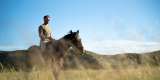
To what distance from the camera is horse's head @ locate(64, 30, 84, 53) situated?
1117 centimetres

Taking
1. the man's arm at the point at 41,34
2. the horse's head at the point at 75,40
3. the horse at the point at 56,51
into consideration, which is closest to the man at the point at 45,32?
the man's arm at the point at 41,34

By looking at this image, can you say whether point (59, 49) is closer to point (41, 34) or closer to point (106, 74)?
point (41, 34)

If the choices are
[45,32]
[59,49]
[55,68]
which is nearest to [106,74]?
[55,68]

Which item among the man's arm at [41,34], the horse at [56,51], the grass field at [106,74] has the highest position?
the man's arm at [41,34]

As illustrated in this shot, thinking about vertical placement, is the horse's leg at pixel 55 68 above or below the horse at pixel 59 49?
below

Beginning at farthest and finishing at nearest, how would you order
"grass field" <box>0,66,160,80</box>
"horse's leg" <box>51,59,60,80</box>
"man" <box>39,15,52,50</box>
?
"man" <box>39,15,52,50</box> → "horse's leg" <box>51,59,60,80</box> → "grass field" <box>0,66,160,80</box>

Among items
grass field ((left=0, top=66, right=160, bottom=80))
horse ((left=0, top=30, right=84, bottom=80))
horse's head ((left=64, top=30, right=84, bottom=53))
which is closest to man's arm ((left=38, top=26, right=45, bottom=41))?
horse ((left=0, top=30, right=84, bottom=80))

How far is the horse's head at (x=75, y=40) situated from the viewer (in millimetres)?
11172

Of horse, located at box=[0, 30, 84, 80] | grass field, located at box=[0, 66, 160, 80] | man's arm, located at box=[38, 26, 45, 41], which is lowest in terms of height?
grass field, located at box=[0, 66, 160, 80]

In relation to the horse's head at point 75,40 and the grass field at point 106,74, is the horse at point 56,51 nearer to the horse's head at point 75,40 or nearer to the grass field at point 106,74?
the horse's head at point 75,40

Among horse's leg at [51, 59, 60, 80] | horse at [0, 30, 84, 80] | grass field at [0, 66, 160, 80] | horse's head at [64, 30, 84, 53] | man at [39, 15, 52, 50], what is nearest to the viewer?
grass field at [0, 66, 160, 80]

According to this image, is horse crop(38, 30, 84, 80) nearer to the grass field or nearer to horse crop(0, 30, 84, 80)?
horse crop(0, 30, 84, 80)

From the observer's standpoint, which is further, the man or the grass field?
the man

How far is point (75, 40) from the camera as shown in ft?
37.1
